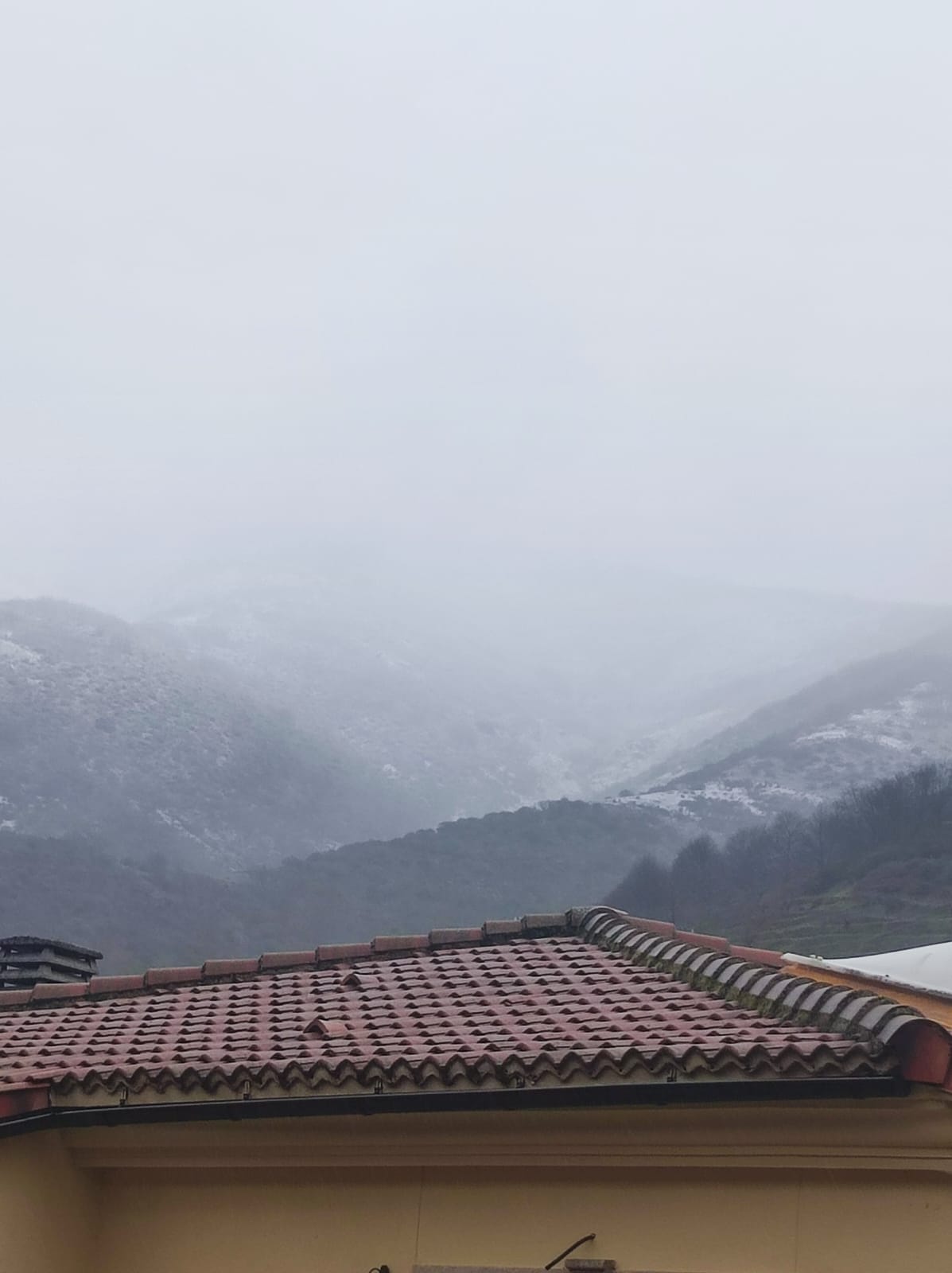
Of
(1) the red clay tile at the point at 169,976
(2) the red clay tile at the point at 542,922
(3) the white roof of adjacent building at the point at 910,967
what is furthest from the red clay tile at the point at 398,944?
(3) the white roof of adjacent building at the point at 910,967

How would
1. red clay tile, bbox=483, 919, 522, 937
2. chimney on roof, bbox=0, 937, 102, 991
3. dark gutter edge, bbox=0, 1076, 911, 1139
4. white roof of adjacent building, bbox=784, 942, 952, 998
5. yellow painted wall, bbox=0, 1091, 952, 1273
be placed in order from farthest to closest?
1. chimney on roof, bbox=0, 937, 102, 991
2. red clay tile, bbox=483, 919, 522, 937
3. white roof of adjacent building, bbox=784, 942, 952, 998
4. yellow painted wall, bbox=0, 1091, 952, 1273
5. dark gutter edge, bbox=0, 1076, 911, 1139

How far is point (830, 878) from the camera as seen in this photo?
82.2 ft

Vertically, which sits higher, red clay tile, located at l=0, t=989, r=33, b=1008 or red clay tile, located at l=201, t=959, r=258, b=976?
red clay tile, located at l=201, t=959, r=258, b=976

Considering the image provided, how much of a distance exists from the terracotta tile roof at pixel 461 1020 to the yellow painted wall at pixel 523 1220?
524 mm

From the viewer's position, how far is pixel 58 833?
39562 mm

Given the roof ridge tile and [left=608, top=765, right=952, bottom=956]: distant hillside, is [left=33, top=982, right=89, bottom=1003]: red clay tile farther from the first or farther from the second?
[left=608, top=765, right=952, bottom=956]: distant hillside

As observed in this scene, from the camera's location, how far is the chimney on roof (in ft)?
30.2

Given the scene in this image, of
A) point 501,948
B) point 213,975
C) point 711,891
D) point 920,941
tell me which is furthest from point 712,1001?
point 711,891

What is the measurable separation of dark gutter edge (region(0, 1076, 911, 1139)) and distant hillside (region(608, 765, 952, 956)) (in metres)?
15.1

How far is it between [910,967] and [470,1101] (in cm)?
367

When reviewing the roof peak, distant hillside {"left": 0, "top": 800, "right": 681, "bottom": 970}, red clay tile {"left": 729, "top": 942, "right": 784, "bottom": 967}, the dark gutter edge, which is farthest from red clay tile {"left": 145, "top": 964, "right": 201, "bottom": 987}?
distant hillside {"left": 0, "top": 800, "right": 681, "bottom": 970}

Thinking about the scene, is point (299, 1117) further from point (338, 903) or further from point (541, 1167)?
point (338, 903)

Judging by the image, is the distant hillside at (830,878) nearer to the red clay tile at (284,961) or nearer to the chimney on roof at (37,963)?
the chimney on roof at (37,963)

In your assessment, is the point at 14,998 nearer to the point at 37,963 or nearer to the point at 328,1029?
the point at 37,963
